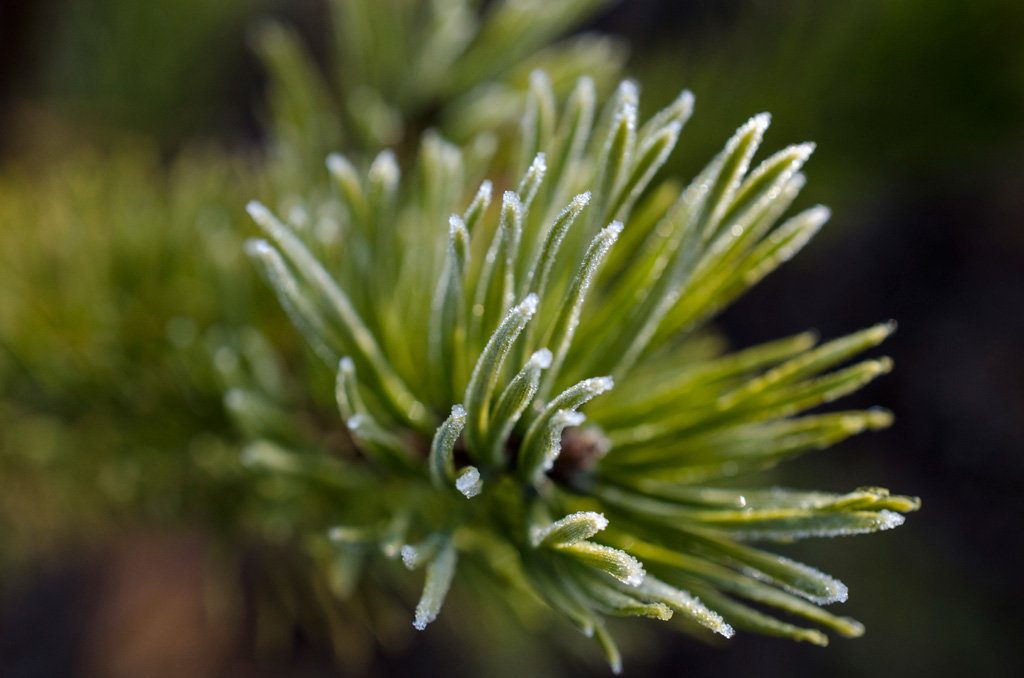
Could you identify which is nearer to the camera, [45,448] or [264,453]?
[264,453]

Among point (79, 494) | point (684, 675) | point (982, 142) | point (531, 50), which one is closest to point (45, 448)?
point (79, 494)

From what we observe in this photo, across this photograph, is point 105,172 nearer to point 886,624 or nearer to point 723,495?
point 723,495

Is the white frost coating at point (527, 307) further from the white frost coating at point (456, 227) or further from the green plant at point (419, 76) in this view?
the green plant at point (419, 76)

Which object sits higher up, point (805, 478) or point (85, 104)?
point (85, 104)

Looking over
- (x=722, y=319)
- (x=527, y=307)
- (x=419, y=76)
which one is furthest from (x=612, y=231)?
(x=722, y=319)

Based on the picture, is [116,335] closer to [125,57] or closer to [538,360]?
[538,360]

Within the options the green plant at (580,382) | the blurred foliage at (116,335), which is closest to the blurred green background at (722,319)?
the blurred foliage at (116,335)
